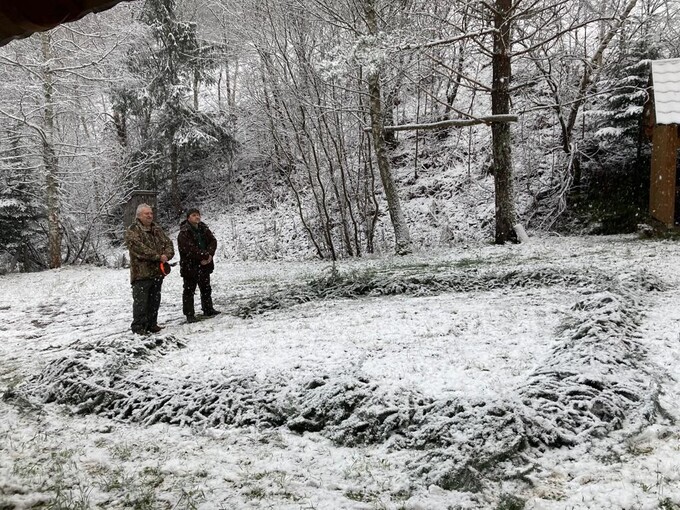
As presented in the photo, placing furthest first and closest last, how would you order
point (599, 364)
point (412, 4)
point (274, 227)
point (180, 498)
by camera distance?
point (274, 227) < point (412, 4) < point (599, 364) < point (180, 498)

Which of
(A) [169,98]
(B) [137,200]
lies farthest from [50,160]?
(A) [169,98]

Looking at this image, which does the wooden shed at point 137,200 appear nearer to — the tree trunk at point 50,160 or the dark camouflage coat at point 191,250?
the tree trunk at point 50,160

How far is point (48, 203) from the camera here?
19.0 meters

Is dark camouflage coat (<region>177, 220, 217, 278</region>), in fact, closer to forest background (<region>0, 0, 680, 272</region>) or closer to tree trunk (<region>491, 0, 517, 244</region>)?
forest background (<region>0, 0, 680, 272</region>)

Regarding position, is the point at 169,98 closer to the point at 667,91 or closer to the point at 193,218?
the point at 193,218

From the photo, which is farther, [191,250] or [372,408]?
[191,250]

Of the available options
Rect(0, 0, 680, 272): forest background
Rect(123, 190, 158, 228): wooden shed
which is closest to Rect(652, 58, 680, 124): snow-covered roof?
Rect(0, 0, 680, 272): forest background

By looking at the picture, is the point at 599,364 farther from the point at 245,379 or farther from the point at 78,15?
the point at 78,15

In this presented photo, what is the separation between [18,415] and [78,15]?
3.95 meters

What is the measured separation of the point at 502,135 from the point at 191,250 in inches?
391

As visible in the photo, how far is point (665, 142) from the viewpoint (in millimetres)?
12883

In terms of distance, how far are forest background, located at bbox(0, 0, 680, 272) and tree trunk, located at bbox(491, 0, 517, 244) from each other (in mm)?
54

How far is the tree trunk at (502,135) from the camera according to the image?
13.1 m

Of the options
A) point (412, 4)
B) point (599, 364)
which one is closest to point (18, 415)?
point (599, 364)
